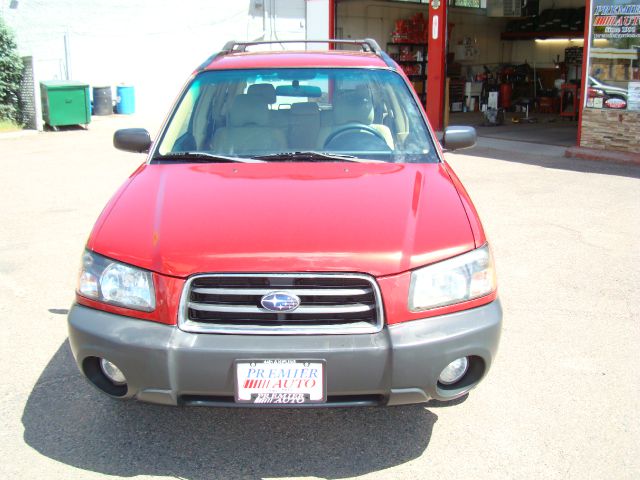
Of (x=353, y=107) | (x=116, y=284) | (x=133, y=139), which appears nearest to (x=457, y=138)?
(x=353, y=107)

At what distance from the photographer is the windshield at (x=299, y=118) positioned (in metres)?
3.94

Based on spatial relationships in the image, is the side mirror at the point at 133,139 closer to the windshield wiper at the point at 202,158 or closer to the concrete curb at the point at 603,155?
the windshield wiper at the point at 202,158

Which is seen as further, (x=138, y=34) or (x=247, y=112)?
(x=138, y=34)

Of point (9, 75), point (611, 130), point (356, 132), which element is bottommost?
point (611, 130)

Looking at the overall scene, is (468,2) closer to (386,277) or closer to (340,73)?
(340,73)

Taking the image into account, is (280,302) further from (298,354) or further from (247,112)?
(247,112)

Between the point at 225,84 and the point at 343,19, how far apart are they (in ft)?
56.2

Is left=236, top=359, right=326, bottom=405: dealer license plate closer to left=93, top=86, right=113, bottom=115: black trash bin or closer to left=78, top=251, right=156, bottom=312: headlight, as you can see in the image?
left=78, top=251, right=156, bottom=312: headlight

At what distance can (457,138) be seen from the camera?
4.39 m

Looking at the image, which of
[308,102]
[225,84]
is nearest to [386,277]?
[308,102]

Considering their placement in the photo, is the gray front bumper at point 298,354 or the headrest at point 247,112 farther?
the headrest at point 247,112

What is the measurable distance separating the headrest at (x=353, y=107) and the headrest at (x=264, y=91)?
15.5 inches

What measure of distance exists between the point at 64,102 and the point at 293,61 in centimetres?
1273

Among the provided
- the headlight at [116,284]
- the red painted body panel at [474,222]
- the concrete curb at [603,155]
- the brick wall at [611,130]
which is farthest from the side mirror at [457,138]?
the brick wall at [611,130]
